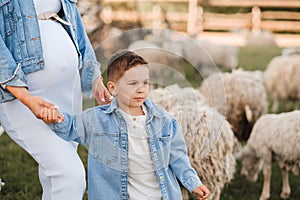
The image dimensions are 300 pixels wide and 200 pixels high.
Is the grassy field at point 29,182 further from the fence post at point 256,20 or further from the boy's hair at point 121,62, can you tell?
the fence post at point 256,20

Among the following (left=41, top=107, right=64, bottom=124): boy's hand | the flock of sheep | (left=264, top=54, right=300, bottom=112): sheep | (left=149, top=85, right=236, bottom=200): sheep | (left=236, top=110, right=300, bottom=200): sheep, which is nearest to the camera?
(left=41, top=107, right=64, bottom=124): boy's hand

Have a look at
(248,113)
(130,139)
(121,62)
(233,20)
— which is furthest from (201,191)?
(233,20)

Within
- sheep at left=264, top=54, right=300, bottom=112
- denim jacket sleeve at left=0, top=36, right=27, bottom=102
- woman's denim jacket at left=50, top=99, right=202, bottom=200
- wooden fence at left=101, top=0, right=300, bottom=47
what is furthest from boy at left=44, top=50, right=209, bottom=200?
wooden fence at left=101, top=0, right=300, bottom=47

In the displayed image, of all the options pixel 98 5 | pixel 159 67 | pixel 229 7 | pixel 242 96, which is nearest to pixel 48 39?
pixel 159 67

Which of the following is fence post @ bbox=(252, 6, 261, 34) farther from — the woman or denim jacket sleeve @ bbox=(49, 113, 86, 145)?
denim jacket sleeve @ bbox=(49, 113, 86, 145)

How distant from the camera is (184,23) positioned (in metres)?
21.9

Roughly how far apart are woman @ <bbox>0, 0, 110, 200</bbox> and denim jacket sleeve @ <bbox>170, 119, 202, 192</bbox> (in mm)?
399

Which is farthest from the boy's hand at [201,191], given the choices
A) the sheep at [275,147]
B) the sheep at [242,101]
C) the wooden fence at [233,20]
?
the wooden fence at [233,20]

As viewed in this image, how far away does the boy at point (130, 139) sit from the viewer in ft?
8.35

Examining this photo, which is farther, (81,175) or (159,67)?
(81,175)

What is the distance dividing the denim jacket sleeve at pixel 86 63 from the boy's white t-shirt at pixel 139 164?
1.27 ft

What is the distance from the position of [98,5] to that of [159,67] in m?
9.93

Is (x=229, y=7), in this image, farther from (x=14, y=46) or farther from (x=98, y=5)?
(x=14, y=46)

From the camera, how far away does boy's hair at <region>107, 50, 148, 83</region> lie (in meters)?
2.53
